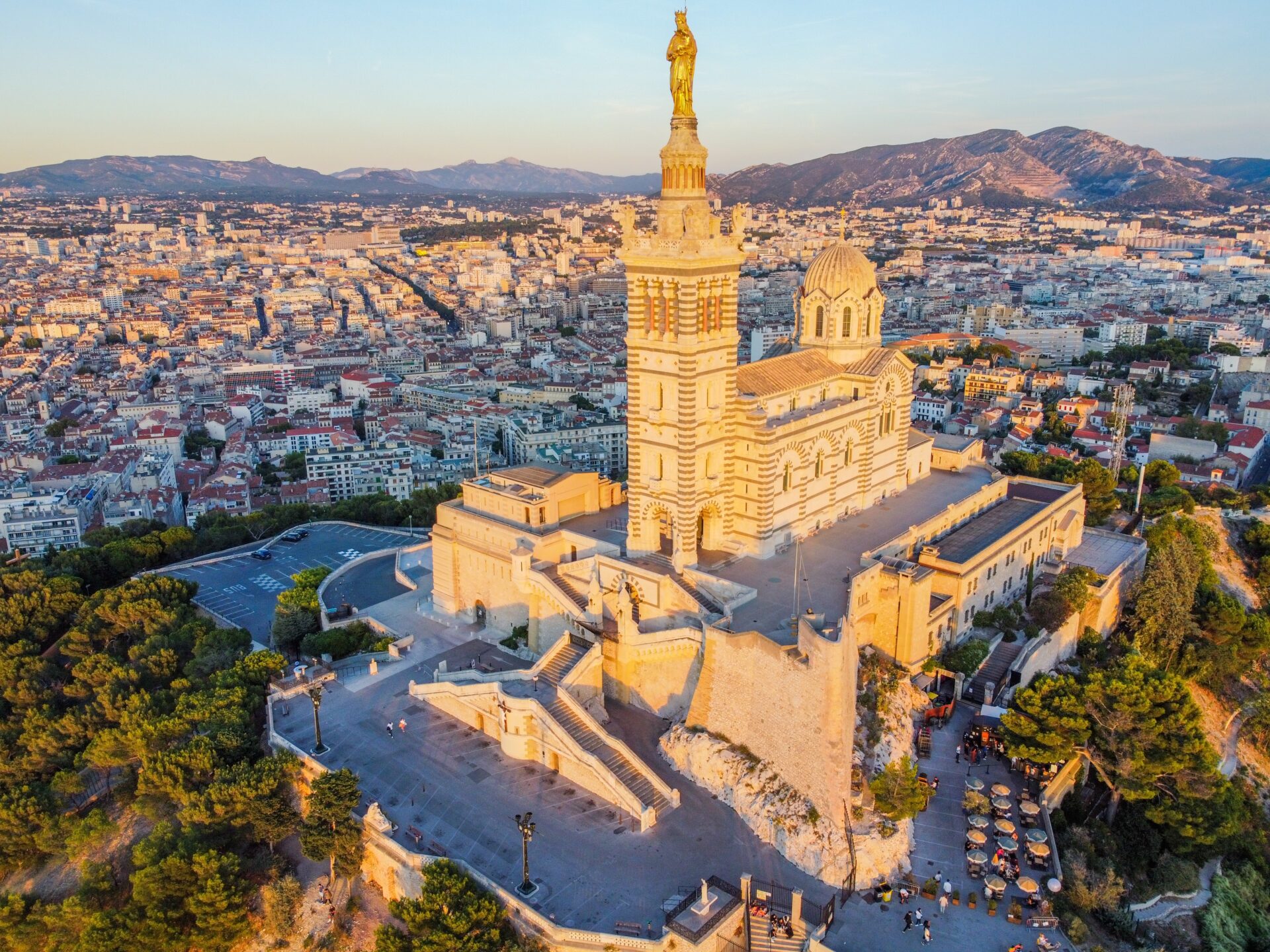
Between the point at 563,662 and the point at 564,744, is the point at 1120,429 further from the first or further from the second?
the point at 564,744

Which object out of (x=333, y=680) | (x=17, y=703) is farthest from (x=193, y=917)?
(x=17, y=703)

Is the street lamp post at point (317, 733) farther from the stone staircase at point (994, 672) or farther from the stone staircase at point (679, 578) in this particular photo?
the stone staircase at point (994, 672)

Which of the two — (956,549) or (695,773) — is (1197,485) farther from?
(695,773)

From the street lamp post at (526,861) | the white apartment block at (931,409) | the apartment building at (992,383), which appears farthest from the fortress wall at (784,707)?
the apartment building at (992,383)

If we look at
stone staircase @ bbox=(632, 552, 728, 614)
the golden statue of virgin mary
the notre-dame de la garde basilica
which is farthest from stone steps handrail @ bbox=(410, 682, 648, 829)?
the golden statue of virgin mary

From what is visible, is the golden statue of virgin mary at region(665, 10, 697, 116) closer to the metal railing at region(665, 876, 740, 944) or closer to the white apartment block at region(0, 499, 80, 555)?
the metal railing at region(665, 876, 740, 944)

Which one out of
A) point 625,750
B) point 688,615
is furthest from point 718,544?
point 625,750
